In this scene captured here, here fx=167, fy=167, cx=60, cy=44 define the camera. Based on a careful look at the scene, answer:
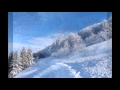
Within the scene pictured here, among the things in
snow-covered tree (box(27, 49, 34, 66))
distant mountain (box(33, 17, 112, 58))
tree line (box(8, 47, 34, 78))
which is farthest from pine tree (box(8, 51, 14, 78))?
distant mountain (box(33, 17, 112, 58))

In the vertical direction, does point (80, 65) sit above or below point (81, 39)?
below

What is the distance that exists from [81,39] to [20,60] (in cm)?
105

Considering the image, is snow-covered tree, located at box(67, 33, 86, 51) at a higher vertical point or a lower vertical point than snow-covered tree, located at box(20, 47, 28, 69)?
higher

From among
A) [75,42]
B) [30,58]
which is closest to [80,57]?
[75,42]

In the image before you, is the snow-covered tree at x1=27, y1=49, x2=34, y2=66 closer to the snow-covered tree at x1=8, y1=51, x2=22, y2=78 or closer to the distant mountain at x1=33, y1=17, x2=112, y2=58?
the distant mountain at x1=33, y1=17, x2=112, y2=58

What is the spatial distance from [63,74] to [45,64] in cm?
34

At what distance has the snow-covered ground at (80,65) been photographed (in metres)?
2.71

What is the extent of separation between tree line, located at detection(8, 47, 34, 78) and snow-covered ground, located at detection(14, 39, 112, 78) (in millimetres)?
71

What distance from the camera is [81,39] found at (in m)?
2.75

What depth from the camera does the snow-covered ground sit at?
2707 millimetres

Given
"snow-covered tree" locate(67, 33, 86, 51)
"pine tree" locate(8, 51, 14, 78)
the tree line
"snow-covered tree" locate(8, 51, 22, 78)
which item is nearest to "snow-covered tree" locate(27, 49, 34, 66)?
the tree line

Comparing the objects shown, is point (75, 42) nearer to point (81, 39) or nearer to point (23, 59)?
point (81, 39)
